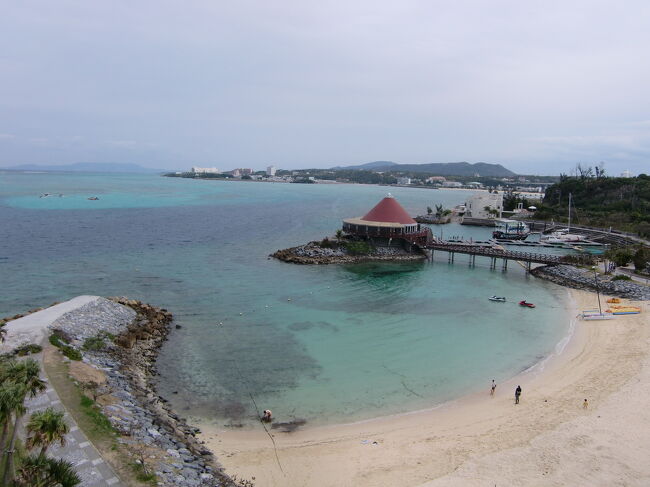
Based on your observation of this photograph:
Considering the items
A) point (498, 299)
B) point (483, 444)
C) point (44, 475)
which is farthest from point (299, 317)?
point (44, 475)

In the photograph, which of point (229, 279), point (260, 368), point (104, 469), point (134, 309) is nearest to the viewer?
point (104, 469)

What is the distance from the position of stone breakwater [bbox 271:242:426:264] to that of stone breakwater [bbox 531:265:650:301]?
43.1 ft

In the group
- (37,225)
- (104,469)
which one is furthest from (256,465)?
(37,225)

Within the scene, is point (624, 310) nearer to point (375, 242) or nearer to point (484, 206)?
point (375, 242)

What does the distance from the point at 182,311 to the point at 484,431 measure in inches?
790

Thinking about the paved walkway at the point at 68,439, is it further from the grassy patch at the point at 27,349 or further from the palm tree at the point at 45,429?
the palm tree at the point at 45,429

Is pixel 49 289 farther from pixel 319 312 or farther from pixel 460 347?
pixel 460 347

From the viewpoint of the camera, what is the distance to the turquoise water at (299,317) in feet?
65.0

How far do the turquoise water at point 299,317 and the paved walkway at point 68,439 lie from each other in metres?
5.01

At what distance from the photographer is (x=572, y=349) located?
2519 cm

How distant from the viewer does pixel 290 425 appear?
17047 millimetres

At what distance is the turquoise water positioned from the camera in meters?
19.8

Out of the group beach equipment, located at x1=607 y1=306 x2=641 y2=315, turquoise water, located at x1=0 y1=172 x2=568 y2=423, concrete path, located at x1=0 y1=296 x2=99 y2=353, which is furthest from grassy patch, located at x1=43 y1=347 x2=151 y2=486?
beach equipment, located at x1=607 y1=306 x2=641 y2=315

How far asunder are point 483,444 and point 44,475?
13648mm
